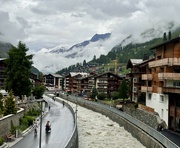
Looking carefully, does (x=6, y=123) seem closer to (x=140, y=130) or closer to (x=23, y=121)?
(x=23, y=121)

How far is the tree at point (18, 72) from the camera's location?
209 feet

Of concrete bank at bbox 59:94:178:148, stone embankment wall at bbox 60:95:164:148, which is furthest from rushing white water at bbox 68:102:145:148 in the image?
concrete bank at bbox 59:94:178:148

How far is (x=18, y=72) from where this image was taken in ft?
208

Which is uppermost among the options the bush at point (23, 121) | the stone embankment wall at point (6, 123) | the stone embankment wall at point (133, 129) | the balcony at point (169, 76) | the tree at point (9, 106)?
the balcony at point (169, 76)

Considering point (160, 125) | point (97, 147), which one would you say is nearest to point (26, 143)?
point (97, 147)

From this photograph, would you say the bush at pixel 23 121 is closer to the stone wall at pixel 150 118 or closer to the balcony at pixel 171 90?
the stone wall at pixel 150 118

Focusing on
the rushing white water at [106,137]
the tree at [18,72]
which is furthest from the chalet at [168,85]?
the tree at [18,72]

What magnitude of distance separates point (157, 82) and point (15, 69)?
29016 mm

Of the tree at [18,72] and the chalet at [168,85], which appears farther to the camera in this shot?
the tree at [18,72]

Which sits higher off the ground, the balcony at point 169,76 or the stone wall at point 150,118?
the balcony at point 169,76

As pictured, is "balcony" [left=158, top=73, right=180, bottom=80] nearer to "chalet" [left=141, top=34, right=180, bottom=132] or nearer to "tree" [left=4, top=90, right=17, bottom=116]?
"chalet" [left=141, top=34, right=180, bottom=132]

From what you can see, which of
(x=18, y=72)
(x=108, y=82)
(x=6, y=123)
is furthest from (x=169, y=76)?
(x=108, y=82)

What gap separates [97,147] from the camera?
41.6 meters

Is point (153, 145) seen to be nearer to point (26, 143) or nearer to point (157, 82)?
point (26, 143)
